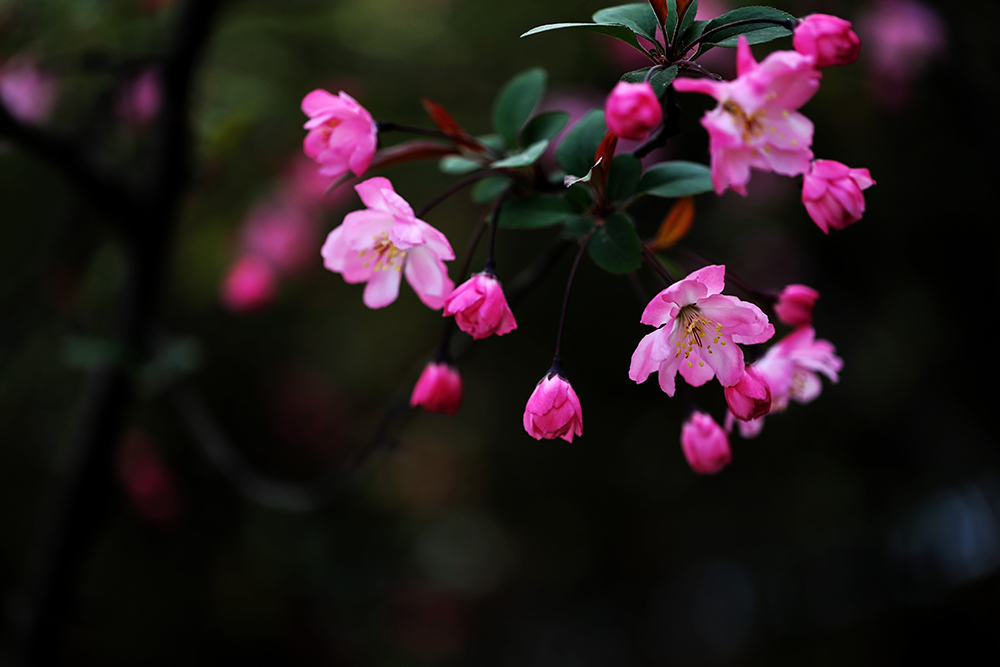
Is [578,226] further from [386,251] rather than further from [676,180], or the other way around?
[386,251]

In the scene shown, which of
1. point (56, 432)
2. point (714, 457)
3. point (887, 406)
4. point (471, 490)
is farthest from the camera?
point (471, 490)

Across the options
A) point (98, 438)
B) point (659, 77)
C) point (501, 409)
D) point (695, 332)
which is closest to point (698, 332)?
point (695, 332)

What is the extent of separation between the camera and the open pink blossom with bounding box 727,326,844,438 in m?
0.66

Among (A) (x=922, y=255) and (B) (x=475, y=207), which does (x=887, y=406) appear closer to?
(A) (x=922, y=255)

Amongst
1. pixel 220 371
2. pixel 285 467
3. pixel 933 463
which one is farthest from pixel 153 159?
pixel 933 463

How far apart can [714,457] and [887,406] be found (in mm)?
2064

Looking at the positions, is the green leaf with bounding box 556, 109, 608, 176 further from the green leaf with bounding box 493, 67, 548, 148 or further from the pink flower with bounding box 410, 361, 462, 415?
the pink flower with bounding box 410, 361, 462, 415

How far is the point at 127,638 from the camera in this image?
237cm

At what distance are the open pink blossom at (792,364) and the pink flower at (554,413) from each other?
20 centimetres

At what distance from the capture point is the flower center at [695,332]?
22.1 inches

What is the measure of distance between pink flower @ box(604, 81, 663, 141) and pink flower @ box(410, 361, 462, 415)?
324 mm

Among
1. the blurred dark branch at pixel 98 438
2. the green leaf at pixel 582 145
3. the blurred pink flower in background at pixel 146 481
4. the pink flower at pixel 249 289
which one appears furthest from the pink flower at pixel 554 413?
the blurred pink flower in background at pixel 146 481

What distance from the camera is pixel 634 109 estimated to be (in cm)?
43

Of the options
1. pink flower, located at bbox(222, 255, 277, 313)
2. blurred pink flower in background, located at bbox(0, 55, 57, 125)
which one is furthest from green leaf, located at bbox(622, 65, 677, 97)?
blurred pink flower in background, located at bbox(0, 55, 57, 125)
